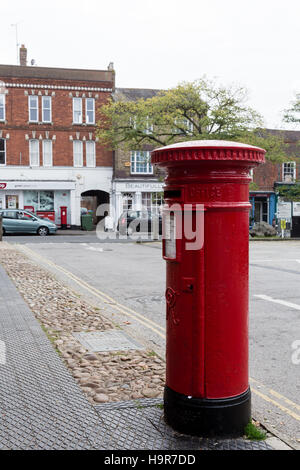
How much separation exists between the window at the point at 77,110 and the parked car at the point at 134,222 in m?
9.33

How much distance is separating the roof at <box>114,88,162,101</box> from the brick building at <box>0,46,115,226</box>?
43.8 inches

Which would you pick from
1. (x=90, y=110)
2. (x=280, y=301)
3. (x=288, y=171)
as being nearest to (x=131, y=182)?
(x=90, y=110)

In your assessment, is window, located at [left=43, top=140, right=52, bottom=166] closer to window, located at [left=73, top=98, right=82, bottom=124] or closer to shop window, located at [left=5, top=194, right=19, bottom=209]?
window, located at [left=73, top=98, right=82, bottom=124]

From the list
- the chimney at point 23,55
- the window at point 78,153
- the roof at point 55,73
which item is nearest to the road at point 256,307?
the window at point 78,153

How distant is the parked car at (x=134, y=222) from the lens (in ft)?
94.2

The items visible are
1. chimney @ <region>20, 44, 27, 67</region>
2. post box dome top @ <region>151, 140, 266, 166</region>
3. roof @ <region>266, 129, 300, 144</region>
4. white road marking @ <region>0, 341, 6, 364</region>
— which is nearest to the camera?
post box dome top @ <region>151, 140, 266, 166</region>

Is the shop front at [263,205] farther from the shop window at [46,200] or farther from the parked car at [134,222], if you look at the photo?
the shop window at [46,200]

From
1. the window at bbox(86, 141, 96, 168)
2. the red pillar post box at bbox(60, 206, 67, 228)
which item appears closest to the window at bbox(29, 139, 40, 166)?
the window at bbox(86, 141, 96, 168)

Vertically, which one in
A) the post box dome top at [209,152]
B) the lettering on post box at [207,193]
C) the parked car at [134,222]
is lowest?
the parked car at [134,222]

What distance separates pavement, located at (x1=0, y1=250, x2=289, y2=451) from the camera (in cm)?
292

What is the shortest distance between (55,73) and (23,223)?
13153 millimetres
